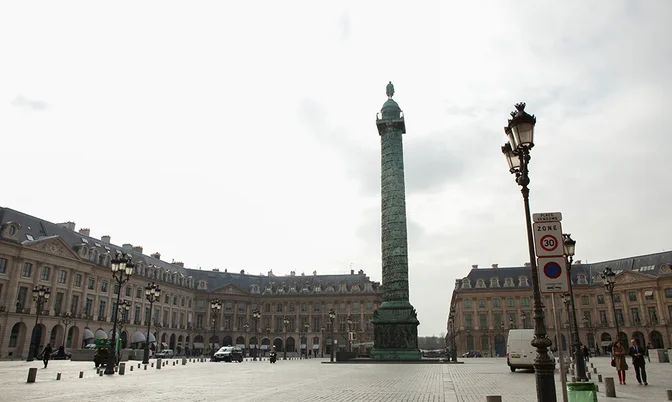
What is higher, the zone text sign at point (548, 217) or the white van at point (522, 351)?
the zone text sign at point (548, 217)

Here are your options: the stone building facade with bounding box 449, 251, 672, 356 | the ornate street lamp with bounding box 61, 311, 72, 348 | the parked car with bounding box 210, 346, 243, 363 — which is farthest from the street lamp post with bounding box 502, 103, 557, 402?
the stone building facade with bounding box 449, 251, 672, 356

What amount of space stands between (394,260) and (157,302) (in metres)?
42.6

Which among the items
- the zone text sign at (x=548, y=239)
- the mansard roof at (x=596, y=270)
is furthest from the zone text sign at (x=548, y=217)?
the mansard roof at (x=596, y=270)

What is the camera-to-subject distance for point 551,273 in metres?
7.27

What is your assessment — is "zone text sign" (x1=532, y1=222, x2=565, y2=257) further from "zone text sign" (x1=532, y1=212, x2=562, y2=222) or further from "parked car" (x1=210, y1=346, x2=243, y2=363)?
"parked car" (x1=210, y1=346, x2=243, y2=363)

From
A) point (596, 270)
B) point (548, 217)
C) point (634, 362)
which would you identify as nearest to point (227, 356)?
point (634, 362)

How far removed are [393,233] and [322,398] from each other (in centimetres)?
2895

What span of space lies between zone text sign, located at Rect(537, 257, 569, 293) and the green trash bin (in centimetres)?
205

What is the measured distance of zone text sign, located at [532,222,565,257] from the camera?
7.45 m

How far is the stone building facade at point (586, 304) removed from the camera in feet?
216

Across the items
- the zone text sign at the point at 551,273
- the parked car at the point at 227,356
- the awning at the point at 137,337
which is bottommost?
the parked car at the point at 227,356

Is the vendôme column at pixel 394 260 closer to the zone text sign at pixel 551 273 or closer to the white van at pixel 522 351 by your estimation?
the white van at pixel 522 351

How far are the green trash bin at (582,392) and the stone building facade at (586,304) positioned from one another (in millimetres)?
62238

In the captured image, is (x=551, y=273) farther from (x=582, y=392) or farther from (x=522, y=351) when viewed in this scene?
(x=522, y=351)
